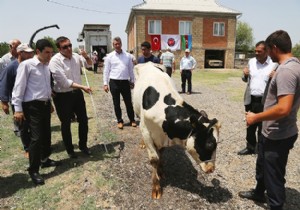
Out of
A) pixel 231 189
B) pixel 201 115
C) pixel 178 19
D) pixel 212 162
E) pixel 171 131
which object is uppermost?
pixel 178 19

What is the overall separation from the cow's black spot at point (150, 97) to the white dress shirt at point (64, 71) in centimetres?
140

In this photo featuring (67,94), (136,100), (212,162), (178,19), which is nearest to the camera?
(212,162)

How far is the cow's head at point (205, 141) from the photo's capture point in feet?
11.6

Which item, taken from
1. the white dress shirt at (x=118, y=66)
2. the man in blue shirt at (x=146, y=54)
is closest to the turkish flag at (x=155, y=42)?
the man in blue shirt at (x=146, y=54)

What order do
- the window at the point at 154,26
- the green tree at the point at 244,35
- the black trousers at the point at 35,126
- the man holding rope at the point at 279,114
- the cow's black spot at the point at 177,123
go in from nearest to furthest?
the man holding rope at the point at 279,114 < the cow's black spot at the point at 177,123 < the black trousers at the point at 35,126 < the window at the point at 154,26 < the green tree at the point at 244,35

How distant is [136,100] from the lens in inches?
218

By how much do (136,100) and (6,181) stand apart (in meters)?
2.69

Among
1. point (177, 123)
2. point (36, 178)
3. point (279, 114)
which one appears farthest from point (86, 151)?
point (279, 114)

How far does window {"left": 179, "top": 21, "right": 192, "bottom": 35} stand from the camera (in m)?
30.6

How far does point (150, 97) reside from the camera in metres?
4.46

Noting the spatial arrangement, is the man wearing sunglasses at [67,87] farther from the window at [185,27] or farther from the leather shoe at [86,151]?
the window at [185,27]

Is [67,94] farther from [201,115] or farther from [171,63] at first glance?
[171,63]

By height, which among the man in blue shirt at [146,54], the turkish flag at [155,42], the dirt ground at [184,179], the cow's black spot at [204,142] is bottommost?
the dirt ground at [184,179]

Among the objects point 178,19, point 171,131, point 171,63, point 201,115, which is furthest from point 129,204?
point 178,19
